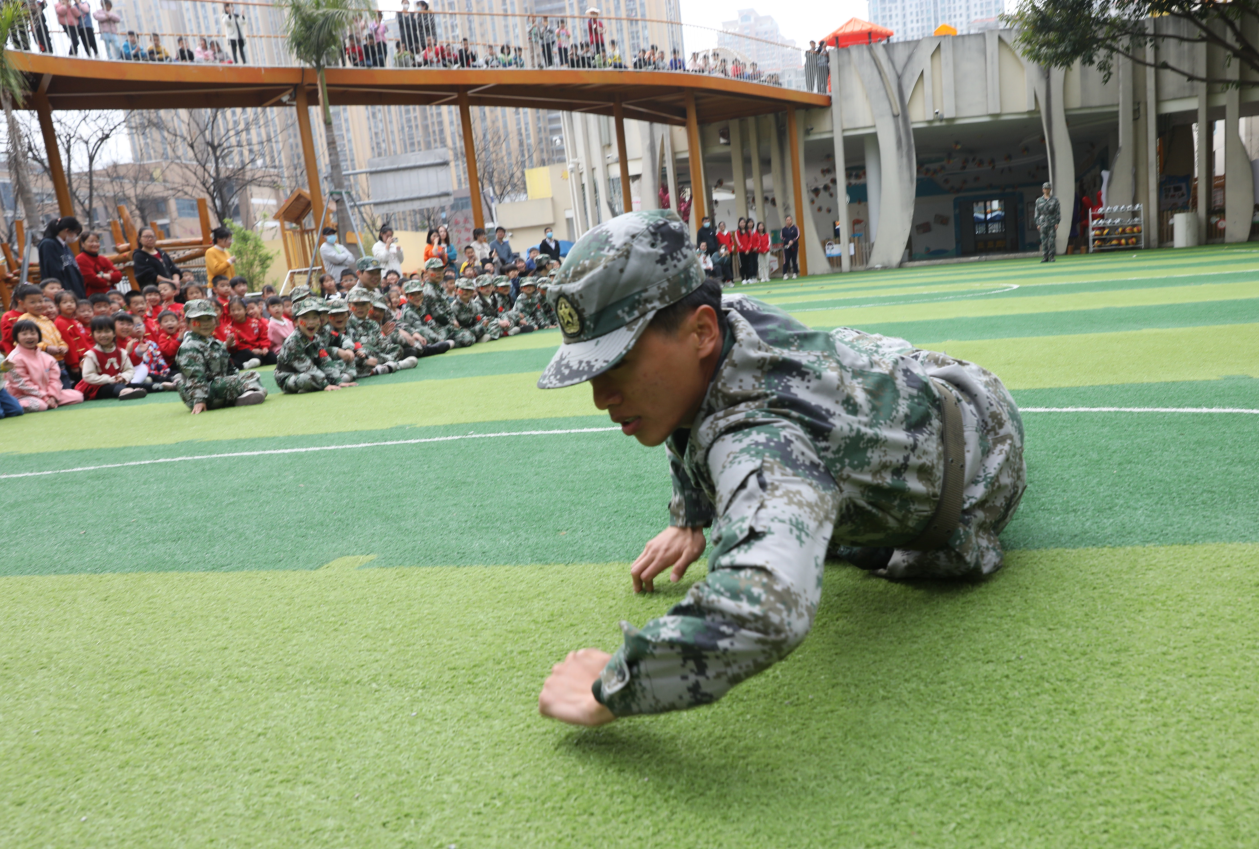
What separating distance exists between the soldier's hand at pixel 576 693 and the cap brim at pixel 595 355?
0.52 metres

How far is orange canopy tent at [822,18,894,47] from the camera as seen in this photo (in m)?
23.6

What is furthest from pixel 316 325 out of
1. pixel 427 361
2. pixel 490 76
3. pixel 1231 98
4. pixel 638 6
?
pixel 638 6

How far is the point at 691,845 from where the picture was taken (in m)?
1.34

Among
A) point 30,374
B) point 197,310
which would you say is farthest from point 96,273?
point 197,310

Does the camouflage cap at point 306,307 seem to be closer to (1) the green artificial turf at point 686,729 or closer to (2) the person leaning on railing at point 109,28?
(1) the green artificial turf at point 686,729

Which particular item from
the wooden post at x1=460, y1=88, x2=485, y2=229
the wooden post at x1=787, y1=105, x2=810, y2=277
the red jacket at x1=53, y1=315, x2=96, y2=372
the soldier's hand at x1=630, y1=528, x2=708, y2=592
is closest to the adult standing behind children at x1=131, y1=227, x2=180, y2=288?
the red jacket at x1=53, y1=315, x2=96, y2=372

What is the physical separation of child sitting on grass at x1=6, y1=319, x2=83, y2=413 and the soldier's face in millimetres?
9473

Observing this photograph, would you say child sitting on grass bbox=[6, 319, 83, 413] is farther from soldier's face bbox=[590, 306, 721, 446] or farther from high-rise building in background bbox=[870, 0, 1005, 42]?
high-rise building in background bbox=[870, 0, 1005, 42]

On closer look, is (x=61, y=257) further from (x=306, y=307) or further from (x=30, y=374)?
(x=306, y=307)

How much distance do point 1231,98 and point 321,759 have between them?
23.1 metres

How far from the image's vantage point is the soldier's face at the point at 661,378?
157 cm

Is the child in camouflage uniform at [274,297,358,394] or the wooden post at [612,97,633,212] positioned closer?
the child in camouflage uniform at [274,297,358,394]

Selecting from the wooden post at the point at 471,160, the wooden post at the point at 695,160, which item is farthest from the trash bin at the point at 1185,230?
the wooden post at the point at 471,160

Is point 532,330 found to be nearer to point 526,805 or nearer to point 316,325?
point 316,325
